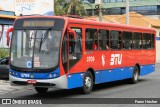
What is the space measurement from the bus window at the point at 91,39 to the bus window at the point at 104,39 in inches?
15.4

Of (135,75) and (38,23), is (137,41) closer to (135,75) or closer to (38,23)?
(135,75)

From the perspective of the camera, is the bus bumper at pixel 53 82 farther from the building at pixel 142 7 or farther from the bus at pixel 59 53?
the building at pixel 142 7

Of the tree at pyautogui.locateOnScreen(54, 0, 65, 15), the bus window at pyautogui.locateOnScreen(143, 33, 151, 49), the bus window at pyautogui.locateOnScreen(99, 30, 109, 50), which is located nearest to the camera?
the bus window at pyautogui.locateOnScreen(99, 30, 109, 50)

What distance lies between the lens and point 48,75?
14.1 meters

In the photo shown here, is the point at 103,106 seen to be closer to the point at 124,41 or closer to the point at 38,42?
the point at 38,42

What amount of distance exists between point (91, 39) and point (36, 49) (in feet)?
9.51

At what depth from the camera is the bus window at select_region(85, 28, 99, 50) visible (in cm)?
1627

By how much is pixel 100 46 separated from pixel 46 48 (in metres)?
3.53

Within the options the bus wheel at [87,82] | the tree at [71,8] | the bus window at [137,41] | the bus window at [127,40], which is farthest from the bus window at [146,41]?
the tree at [71,8]

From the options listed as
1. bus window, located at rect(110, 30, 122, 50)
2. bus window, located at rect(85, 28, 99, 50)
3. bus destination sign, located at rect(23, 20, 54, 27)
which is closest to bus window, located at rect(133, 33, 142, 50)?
bus window, located at rect(110, 30, 122, 50)

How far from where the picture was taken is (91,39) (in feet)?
54.4

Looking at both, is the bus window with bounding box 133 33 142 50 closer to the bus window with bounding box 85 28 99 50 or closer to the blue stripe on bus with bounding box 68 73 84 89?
the bus window with bounding box 85 28 99 50

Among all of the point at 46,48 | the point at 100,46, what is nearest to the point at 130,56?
the point at 100,46

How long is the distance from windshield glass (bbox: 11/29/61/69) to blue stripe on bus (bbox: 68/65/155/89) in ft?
3.39
